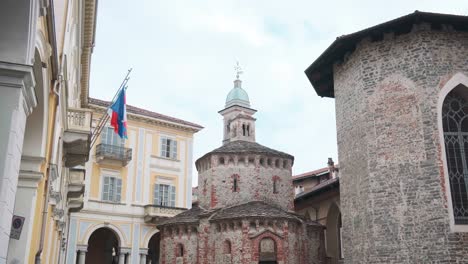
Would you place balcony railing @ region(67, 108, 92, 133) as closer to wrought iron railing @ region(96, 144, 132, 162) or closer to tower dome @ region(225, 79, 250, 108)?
wrought iron railing @ region(96, 144, 132, 162)

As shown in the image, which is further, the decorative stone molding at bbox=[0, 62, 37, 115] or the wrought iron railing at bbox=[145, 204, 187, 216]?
the wrought iron railing at bbox=[145, 204, 187, 216]

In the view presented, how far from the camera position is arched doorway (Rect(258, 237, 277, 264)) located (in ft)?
81.5

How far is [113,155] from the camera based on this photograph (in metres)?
34.1

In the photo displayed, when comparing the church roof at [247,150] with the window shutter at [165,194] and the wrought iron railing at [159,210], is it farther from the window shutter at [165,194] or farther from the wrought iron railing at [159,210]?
the window shutter at [165,194]

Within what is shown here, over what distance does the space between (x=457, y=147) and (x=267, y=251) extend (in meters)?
12.0

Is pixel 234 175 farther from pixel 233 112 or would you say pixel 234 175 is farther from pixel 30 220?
pixel 233 112

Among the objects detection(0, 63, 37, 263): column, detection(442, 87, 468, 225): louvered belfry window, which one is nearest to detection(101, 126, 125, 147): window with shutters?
detection(442, 87, 468, 225): louvered belfry window

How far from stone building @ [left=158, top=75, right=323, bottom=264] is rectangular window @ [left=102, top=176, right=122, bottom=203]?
6.50 metres

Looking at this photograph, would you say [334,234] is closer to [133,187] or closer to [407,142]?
[133,187]

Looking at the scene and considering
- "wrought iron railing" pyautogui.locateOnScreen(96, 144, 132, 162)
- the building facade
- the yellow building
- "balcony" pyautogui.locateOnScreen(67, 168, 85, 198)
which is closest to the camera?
the building facade

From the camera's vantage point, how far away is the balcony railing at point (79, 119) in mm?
14188

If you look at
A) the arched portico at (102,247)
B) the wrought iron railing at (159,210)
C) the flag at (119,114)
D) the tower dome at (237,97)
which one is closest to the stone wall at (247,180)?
the wrought iron railing at (159,210)

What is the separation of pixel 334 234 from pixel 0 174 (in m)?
26.6

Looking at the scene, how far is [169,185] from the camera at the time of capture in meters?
36.4
